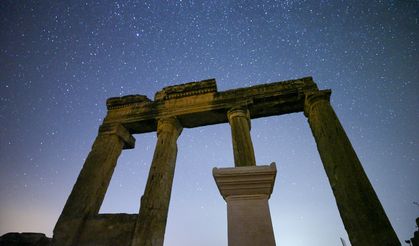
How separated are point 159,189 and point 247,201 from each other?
4468mm

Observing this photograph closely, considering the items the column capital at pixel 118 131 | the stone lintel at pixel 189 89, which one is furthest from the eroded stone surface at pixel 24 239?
the stone lintel at pixel 189 89

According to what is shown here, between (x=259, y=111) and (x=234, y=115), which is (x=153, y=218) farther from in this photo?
(x=259, y=111)

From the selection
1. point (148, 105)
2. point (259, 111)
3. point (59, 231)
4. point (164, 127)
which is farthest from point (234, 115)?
point (59, 231)

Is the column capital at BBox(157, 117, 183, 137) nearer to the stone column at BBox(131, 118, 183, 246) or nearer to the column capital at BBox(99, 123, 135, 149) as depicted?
the stone column at BBox(131, 118, 183, 246)

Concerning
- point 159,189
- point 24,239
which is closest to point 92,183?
point 159,189

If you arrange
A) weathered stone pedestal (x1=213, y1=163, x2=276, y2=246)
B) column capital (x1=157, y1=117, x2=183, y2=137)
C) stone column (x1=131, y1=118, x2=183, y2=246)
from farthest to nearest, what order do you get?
column capital (x1=157, y1=117, x2=183, y2=137), stone column (x1=131, y1=118, x2=183, y2=246), weathered stone pedestal (x1=213, y1=163, x2=276, y2=246)

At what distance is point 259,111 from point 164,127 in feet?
10.8

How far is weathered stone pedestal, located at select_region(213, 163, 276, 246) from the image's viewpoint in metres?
1.92

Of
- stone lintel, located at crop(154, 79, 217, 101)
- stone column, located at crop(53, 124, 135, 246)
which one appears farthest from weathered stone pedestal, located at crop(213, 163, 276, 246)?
stone lintel, located at crop(154, 79, 217, 101)

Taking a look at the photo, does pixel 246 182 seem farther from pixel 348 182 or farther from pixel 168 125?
pixel 168 125

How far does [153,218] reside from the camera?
551cm

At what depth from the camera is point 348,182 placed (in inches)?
192

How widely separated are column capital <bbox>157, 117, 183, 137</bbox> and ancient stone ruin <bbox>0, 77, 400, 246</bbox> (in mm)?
17

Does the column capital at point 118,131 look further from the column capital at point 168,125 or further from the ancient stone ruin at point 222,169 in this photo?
the column capital at point 168,125
